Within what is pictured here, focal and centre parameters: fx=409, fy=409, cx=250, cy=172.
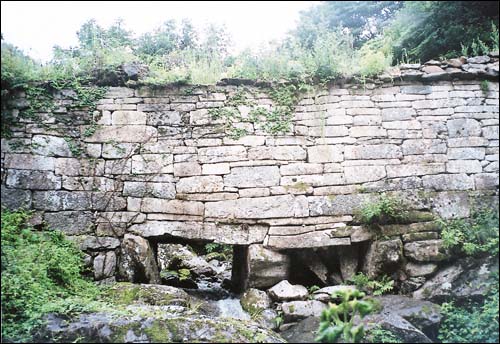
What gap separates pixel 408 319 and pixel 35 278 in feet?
13.3

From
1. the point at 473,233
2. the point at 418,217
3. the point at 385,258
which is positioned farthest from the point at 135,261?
the point at 473,233

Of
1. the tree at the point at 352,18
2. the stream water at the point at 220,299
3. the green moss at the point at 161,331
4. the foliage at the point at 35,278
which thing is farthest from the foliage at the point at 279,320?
→ the tree at the point at 352,18

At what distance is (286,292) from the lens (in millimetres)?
5203

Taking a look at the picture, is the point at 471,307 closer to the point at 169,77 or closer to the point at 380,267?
the point at 380,267

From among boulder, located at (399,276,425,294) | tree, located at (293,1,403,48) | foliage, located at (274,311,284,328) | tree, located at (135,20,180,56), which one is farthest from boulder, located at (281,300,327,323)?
tree, located at (293,1,403,48)

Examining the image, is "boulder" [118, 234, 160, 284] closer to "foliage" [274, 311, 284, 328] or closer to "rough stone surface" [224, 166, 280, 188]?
"rough stone surface" [224, 166, 280, 188]

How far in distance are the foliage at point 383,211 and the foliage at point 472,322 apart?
130 cm

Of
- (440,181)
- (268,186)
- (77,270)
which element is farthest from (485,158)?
(77,270)

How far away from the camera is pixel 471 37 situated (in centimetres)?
645

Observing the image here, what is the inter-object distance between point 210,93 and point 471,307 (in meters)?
4.30

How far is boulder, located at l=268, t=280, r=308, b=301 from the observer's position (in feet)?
16.9

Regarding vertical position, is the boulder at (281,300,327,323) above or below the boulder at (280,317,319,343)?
above

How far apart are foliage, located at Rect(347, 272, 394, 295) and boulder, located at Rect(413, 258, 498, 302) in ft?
1.11

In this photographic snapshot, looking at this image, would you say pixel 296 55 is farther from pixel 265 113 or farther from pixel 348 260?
pixel 348 260
